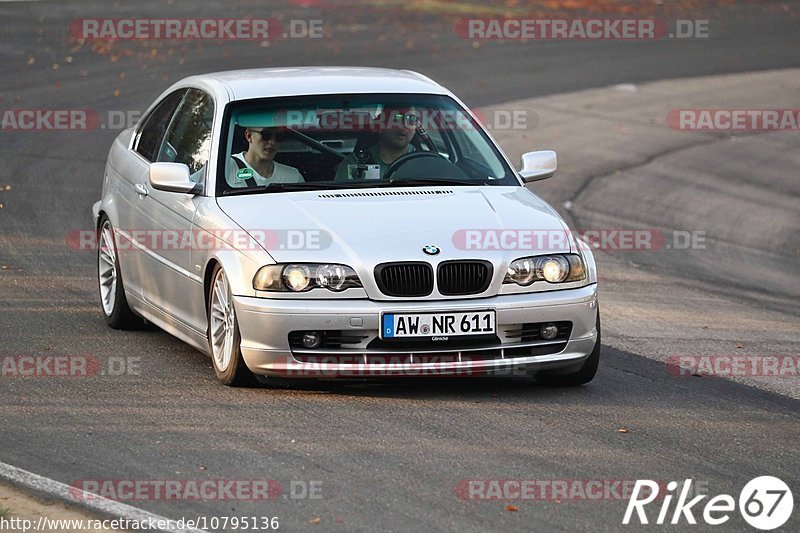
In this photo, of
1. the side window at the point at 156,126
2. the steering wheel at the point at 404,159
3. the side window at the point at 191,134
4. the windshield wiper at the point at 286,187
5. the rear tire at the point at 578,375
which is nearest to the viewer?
the rear tire at the point at 578,375

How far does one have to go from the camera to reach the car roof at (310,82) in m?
9.28

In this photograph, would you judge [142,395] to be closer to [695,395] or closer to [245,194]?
[245,194]

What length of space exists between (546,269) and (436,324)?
2.27 ft

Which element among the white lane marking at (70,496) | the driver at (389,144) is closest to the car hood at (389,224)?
the driver at (389,144)

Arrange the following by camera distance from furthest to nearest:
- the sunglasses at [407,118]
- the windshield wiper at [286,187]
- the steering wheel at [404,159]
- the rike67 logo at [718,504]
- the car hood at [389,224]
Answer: the sunglasses at [407,118], the steering wheel at [404,159], the windshield wiper at [286,187], the car hood at [389,224], the rike67 logo at [718,504]

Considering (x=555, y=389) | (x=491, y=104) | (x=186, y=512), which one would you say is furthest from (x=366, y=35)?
(x=186, y=512)

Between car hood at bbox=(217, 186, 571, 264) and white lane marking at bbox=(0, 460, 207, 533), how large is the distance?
74.9 inches

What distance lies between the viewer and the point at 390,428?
292 inches

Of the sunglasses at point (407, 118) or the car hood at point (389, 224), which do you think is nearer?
the car hood at point (389, 224)

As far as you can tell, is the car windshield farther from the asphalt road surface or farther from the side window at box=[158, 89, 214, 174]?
the asphalt road surface

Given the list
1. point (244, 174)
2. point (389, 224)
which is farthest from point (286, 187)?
point (389, 224)

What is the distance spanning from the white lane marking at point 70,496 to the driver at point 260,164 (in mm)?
2681

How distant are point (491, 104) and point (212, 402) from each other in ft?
47.2

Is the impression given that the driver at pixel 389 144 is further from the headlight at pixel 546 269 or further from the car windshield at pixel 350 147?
the headlight at pixel 546 269
